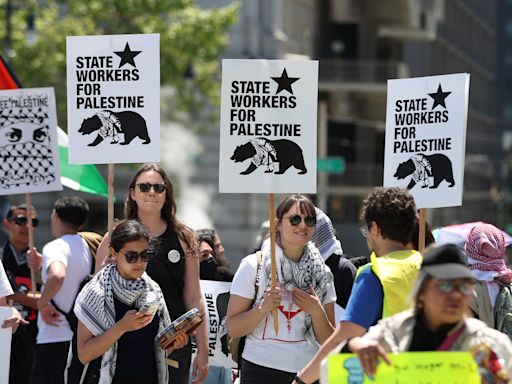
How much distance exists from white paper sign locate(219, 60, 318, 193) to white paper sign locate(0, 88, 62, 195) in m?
2.72

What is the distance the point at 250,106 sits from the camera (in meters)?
7.95

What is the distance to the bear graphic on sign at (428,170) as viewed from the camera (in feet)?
27.4

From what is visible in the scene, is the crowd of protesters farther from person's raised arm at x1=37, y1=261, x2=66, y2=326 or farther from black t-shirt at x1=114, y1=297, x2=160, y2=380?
person's raised arm at x1=37, y1=261, x2=66, y2=326

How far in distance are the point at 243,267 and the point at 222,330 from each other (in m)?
1.36

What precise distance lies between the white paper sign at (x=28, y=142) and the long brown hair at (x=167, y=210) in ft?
6.96

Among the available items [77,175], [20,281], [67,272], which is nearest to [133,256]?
[67,272]

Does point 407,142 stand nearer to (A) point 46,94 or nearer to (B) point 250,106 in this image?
(B) point 250,106

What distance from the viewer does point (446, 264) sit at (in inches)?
205

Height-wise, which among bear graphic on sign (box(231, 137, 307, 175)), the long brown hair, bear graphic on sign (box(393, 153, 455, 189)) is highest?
bear graphic on sign (box(231, 137, 307, 175))

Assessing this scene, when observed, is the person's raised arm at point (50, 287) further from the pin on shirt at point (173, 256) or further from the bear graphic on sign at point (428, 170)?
the bear graphic on sign at point (428, 170)

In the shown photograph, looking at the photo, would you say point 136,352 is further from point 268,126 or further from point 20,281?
point 20,281

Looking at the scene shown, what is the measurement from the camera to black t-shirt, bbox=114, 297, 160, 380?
288 inches

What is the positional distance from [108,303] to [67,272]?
239 centimetres

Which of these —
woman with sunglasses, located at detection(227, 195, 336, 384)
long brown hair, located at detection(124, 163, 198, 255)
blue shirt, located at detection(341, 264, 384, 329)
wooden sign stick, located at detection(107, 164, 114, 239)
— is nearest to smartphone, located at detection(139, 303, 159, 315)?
woman with sunglasses, located at detection(227, 195, 336, 384)
